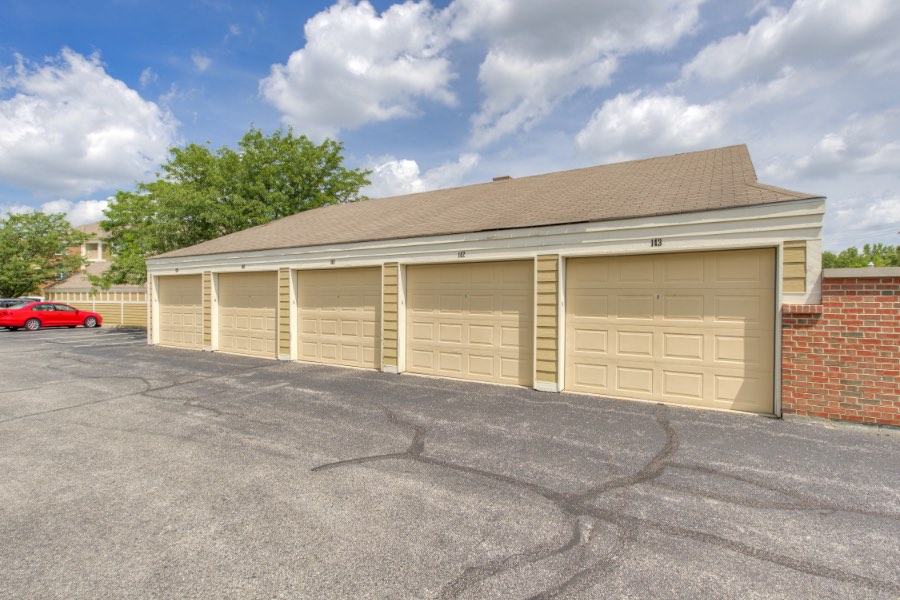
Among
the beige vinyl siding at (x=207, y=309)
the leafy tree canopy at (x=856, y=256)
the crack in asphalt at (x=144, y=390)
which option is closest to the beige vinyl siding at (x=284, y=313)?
the crack in asphalt at (x=144, y=390)

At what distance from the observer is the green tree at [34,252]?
27502mm

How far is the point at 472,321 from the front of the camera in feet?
29.0

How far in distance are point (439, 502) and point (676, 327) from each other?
16.9 feet

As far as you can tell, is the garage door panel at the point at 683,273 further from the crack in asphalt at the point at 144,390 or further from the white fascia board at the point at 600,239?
the crack in asphalt at the point at 144,390

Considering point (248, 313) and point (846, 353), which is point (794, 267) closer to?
point (846, 353)

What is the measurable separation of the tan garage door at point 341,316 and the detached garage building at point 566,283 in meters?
0.04

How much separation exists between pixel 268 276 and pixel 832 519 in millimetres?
12116

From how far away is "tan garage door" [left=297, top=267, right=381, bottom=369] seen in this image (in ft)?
33.4

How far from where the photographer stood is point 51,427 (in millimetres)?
5758

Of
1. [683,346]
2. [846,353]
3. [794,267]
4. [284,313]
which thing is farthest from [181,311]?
[846,353]

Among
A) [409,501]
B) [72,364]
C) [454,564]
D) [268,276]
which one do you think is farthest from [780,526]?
[72,364]

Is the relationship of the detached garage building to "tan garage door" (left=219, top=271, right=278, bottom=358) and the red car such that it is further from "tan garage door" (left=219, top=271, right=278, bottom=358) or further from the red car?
the red car

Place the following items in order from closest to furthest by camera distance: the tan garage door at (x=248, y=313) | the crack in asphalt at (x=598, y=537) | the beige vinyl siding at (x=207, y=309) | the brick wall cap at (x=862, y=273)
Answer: the crack in asphalt at (x=598, y=537), the brick wall cap at (x=862, y=273), the tan garage door at (x=248, y=313), the beige vinyl siding at (x=207, y=309)

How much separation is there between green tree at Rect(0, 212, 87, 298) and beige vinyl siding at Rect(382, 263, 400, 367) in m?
31.2
